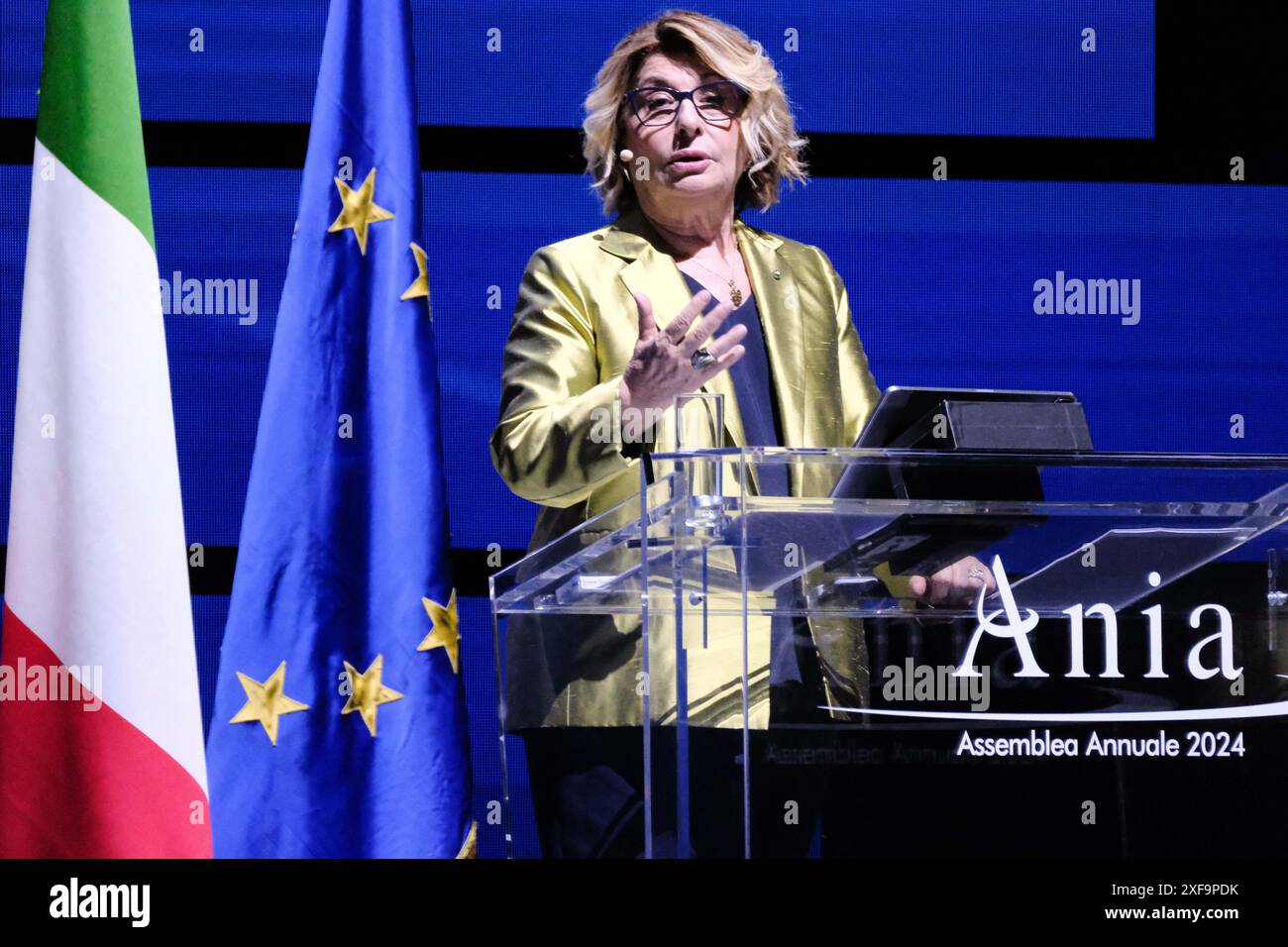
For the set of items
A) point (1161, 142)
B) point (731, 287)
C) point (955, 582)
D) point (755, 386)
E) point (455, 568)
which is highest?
point (1161, 142)

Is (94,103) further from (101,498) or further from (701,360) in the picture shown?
(701,360)

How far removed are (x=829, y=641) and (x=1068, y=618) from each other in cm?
32

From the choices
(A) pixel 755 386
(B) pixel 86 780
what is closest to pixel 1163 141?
(A) pixel 755 386

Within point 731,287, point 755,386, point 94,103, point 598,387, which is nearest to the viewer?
point 598,387

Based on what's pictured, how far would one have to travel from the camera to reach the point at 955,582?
79.6 inches

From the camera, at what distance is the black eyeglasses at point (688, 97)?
3104 mm

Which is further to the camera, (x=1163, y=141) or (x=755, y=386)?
(x=1163, y=141)

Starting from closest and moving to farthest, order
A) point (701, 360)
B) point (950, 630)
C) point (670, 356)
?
point (950, 630), point (670, 356), point (701, 360)

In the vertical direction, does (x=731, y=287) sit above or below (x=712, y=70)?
below

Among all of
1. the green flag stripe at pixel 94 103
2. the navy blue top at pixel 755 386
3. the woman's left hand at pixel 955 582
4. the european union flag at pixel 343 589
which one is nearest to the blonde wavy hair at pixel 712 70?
the navy blue top at pixel 755 386

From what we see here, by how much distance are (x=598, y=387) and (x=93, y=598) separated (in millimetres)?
1202

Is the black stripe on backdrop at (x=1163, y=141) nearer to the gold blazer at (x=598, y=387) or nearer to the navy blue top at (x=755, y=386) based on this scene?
the gold blazer at (x=598, y=387)

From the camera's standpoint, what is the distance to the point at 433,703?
3.18 m
